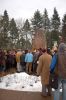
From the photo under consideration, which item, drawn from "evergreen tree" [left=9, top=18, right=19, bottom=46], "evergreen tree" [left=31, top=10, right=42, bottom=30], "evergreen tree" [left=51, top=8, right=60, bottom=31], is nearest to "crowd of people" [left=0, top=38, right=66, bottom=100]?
"evergreen tree" [left=9, top=18, right=19, bottom=46]

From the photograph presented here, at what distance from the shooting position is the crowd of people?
9156mm

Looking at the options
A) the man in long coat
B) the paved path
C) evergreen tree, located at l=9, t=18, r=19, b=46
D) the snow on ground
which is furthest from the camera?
evergreen tree, located at l=9, t=18, r=19, b=46

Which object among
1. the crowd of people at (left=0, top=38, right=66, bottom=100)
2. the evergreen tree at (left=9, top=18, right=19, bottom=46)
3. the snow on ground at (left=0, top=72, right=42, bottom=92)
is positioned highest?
the evergreen tree at (left=9, top=18, right=19, bottom=46)

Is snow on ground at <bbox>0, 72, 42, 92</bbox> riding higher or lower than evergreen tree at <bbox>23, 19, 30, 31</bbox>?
lower

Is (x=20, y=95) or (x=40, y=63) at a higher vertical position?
(x=40, y=63)

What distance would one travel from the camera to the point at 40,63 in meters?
11.4

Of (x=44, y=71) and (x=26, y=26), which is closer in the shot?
(x=44, y=71)

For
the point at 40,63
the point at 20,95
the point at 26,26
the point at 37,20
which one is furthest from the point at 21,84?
the point at 26,26

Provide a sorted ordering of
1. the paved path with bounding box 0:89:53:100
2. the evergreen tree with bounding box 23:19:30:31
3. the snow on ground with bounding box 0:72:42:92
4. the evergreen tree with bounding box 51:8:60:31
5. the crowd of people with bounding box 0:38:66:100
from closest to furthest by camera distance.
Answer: the crowd of people with bounding box 0:38:66:100, the paved path with bounding box 0:89:53:100, the snow on ground with bounding box 0:72:42:92, the evergreen tree with bounding box 51:8:60:31, the evergreen tree with bounding box 23:19:30:31

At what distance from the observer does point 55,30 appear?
78.7 meters

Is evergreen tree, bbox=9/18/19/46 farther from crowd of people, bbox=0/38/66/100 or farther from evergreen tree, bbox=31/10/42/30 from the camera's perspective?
crowd of people, bbox=0/38/66/100

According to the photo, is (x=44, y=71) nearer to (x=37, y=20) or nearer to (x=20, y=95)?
(x=20, y=95)

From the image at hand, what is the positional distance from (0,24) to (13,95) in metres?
45.0

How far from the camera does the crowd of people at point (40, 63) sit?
360 inches
